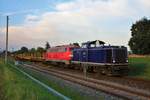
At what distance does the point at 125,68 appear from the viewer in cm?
3030

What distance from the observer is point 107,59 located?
101 feet

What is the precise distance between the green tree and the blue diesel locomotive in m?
46.9

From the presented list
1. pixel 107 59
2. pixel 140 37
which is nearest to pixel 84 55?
pixel 107 59

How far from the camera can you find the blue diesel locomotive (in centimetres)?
3009

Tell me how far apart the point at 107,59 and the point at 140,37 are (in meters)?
53.1

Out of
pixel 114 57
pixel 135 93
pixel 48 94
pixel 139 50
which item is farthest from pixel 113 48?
pixel 139 50

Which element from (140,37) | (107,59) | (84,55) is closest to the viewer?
(107,59)

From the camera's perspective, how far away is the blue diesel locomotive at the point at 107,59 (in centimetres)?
3009

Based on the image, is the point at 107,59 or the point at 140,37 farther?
the point at 140,37

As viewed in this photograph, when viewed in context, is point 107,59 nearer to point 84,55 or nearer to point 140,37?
point 84,55

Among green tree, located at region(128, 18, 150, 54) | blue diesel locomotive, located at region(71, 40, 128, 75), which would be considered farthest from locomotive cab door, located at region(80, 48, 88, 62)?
green tree, located at region(128, 18, 150, 54)

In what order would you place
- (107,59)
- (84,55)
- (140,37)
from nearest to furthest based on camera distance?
1. (107,59)
2. (84,55)
3. (140,37)

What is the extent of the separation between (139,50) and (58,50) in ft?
124

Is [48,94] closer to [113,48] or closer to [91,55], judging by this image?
[113,48]
